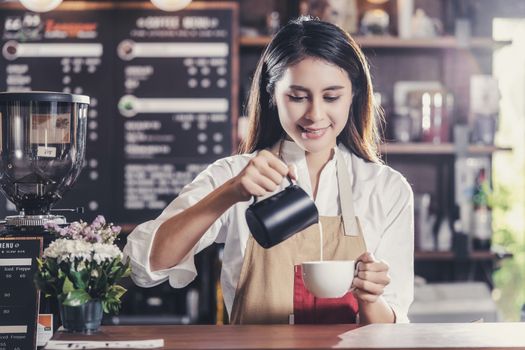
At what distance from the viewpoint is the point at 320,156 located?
2.35 metres

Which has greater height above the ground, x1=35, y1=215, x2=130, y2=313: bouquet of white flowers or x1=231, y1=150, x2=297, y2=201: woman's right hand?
x1=231, y1=150, x2=297, y2=201: woman's right hand

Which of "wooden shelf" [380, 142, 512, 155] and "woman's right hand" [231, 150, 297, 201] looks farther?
"wooden shelf" [380, 142, 512, 155]

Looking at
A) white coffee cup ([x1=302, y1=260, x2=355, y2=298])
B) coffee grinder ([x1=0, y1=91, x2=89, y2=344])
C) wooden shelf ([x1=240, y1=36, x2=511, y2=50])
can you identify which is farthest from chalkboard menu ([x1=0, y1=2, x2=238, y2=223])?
white coffee cup ([x1=302, y1=260, x2=355, y2=298])

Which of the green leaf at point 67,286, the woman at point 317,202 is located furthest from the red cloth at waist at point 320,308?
the green leaf at point 67,286

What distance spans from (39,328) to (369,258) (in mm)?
802

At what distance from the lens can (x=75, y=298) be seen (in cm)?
179

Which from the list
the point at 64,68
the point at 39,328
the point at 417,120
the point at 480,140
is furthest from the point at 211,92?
the point at 39,328

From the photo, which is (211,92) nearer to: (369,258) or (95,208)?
(95,208)

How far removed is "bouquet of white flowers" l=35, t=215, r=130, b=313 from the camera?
180 cm

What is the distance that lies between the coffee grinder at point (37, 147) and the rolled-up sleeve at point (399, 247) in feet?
2.75

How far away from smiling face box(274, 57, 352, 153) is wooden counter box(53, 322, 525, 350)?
483 mm

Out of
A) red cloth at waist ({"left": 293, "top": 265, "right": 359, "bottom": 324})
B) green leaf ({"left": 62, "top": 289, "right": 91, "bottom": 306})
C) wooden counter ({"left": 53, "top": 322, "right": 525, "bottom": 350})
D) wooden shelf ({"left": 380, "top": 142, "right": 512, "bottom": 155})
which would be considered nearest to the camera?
wooden counter ({"left": 53, "top": 322, "right": 525, "bottom": 350})

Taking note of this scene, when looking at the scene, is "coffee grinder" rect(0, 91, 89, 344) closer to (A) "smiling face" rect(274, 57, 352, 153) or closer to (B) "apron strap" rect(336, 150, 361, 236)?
(A) "smiling face" rect(274, 57, 352, 153)

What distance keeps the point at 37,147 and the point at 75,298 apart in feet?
1.88
